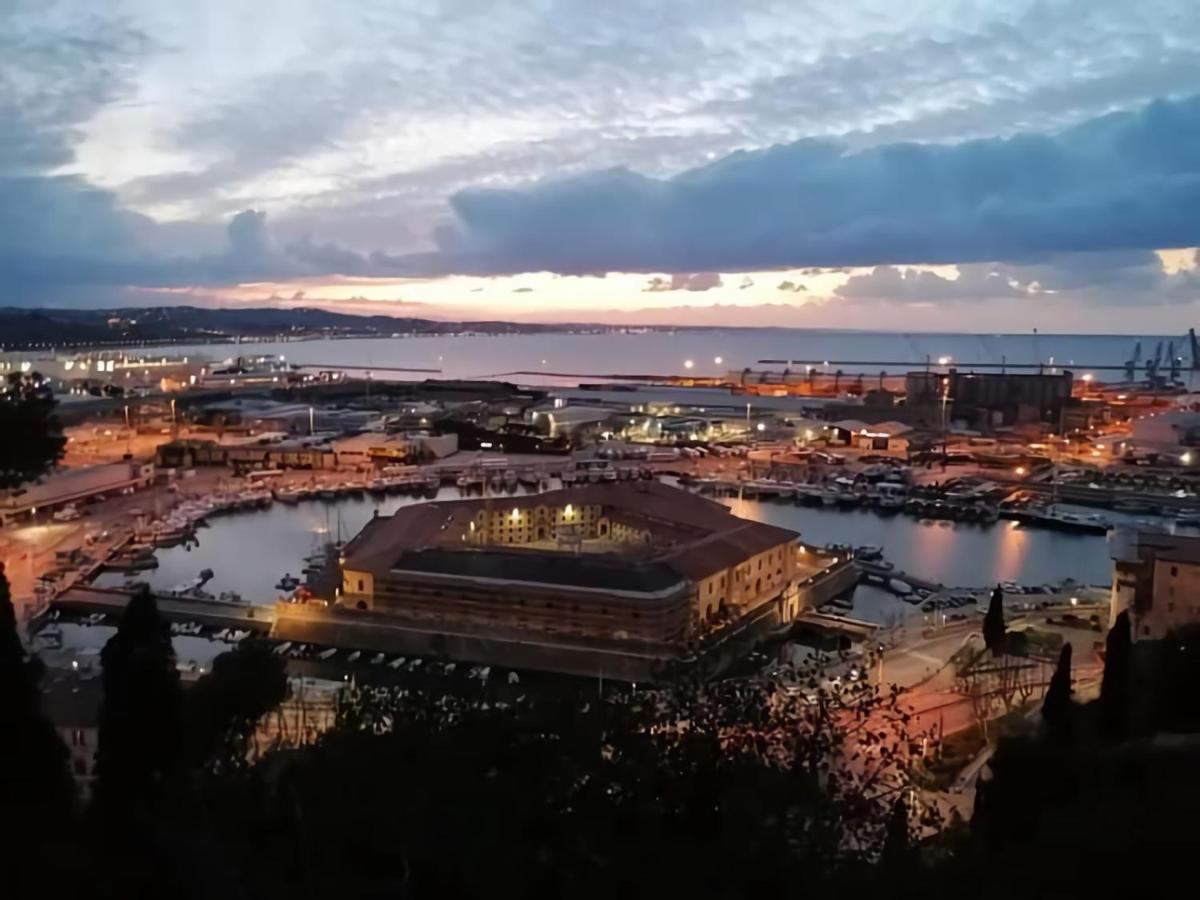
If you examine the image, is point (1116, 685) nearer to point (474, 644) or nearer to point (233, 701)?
point (233, 701)

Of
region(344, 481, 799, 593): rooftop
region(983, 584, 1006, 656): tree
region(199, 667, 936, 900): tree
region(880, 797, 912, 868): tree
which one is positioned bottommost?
region(983, 584, 1006, 656): tree

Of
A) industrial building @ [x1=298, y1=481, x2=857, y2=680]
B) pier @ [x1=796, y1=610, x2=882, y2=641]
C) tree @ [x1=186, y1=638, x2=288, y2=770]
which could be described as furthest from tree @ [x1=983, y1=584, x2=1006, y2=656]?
tree @ [x1=186, y1=638, x2=288, y2=770]

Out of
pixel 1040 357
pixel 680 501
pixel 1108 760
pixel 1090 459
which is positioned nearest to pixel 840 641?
pixel 680 501

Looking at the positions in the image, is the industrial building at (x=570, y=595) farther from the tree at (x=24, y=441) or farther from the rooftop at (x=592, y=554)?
the tree at (x=24, y=441)

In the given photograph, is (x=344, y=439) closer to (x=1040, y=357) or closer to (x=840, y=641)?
(x=840, y=641)

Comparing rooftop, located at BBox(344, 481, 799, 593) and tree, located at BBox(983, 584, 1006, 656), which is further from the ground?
rooftop, located at BBox(344, 481, 799, 593)

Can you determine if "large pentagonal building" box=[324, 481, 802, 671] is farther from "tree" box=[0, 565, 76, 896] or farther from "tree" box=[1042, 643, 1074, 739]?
"tree" box=[0, 565, 76, 896]
